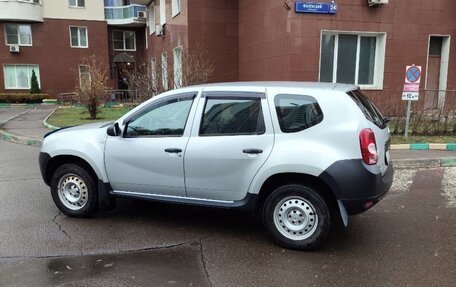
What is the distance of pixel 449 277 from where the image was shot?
3863 millimetres

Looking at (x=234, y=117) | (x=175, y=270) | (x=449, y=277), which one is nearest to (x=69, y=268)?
(x=175, y=270)

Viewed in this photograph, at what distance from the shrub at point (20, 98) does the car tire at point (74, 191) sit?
1055 inches

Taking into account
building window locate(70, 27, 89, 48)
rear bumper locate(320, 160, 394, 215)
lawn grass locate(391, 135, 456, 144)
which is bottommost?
lawn grass locate(391, 135, 456, 144)

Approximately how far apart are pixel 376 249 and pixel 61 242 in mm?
3365

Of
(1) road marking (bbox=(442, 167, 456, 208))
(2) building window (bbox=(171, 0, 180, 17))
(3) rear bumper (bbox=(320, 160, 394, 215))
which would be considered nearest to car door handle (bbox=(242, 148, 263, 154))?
(3) rear bumper (bbox=(320, 160, 394, 215))

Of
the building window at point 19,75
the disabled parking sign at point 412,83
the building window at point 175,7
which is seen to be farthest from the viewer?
the building window at point 19,75

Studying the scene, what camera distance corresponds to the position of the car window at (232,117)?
4.59m

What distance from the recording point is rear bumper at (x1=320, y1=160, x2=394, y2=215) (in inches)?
165

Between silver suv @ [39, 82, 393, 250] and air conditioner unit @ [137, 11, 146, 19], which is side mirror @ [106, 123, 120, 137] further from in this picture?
air conditioner unit @ [137, 11, 146, 19]

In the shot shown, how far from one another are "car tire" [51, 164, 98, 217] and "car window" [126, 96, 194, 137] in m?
0.87

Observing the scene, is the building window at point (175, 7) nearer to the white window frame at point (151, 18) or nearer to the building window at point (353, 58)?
the white window frame at point (151, 18)

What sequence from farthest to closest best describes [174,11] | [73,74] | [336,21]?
1. [73,74]
2. [174,11]
3. [336,21]

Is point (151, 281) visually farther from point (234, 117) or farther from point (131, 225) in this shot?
point (234, 117)

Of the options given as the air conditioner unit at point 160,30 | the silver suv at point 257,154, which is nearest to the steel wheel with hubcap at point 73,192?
the silver suv at point 257,154
